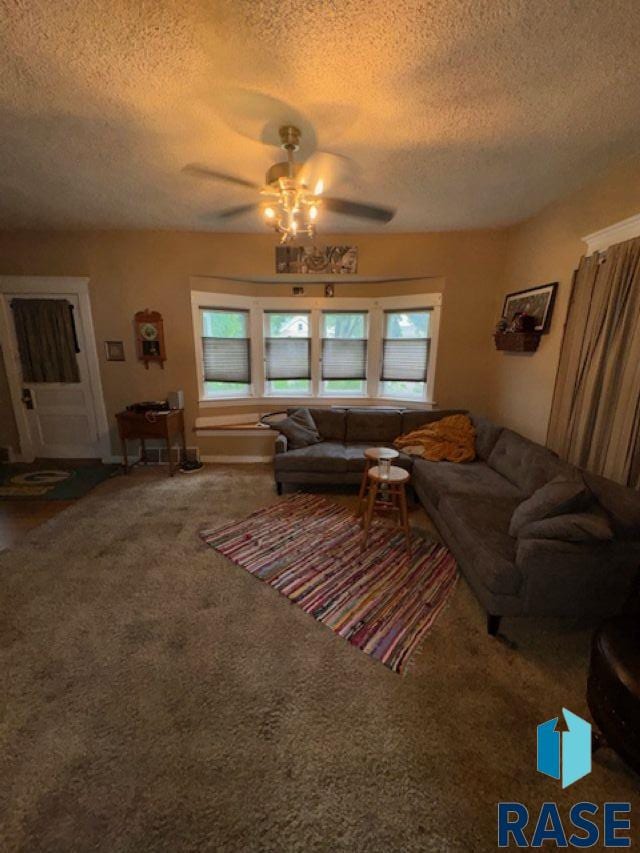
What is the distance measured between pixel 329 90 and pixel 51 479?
4488mm

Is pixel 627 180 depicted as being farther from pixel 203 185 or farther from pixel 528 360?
pixel 203 185

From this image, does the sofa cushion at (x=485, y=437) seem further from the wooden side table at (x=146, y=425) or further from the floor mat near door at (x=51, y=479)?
the floor mat near door at (x=51, y=479)

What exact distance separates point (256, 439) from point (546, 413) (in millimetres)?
3248

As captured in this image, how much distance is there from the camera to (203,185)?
2.64 metres

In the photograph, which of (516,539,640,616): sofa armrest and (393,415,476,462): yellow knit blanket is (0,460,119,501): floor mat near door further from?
(516,539,640,616): sofa armrest

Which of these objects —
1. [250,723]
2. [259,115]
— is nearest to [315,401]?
[259,115]

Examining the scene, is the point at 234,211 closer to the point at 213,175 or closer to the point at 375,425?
the point at 213,175

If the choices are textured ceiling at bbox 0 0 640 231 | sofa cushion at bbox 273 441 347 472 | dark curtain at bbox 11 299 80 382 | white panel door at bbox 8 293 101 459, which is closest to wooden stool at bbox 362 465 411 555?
sofa cushion at bbox 273 441 347 472

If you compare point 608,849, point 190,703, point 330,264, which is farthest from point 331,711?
point 330,264

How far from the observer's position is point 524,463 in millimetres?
2684

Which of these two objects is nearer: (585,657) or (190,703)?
(190,703)

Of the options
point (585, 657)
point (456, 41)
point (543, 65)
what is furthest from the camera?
point (585, 657)

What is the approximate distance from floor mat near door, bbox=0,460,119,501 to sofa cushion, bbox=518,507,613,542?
160 inches

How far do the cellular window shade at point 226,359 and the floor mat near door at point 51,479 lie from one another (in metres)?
1.75
